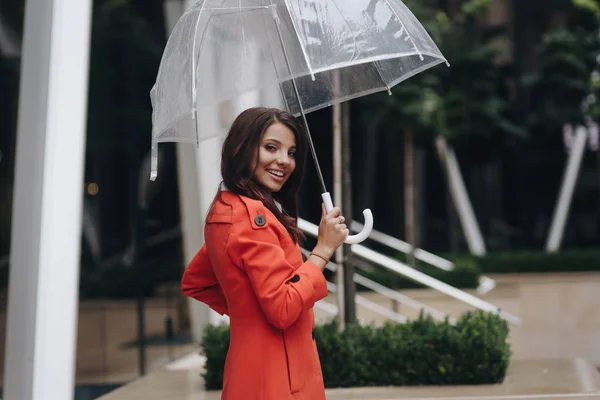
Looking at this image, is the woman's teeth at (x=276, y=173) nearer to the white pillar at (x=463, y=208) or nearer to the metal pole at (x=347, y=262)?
the metal pole at (x=347, y=262)

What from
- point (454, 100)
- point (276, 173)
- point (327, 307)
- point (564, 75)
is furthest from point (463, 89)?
point (276, 173)

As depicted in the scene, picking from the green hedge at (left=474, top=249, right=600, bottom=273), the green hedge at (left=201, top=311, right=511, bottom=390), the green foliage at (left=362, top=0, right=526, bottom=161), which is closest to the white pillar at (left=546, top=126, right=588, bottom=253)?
the green hedge at (left=474, top=249, right=600, bottom=273)

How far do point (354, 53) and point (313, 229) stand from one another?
5243mm

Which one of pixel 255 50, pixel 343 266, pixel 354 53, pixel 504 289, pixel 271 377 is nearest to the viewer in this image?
pixel 271 377

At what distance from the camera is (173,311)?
12.6 metres

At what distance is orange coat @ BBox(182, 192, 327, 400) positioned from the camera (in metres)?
3.37

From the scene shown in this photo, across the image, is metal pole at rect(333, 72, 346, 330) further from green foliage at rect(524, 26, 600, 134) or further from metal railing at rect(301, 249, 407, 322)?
green foliage at rect(524, 26, 600, 134)

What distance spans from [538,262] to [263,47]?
14.9m

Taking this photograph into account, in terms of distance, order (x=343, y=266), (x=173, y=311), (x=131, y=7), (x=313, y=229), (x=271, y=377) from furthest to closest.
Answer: (x=173, y=311) → (x=131, y=7) → (x=313, y=229) → (x=343, y=266) → (x=271, y=377)

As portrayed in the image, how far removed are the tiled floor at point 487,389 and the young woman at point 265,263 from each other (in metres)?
3.20

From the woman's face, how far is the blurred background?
317 cm

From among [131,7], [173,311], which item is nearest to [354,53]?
[131,7]

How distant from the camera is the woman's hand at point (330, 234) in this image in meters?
3.49

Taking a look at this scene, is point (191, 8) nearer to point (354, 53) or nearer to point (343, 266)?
point (354, 53)
